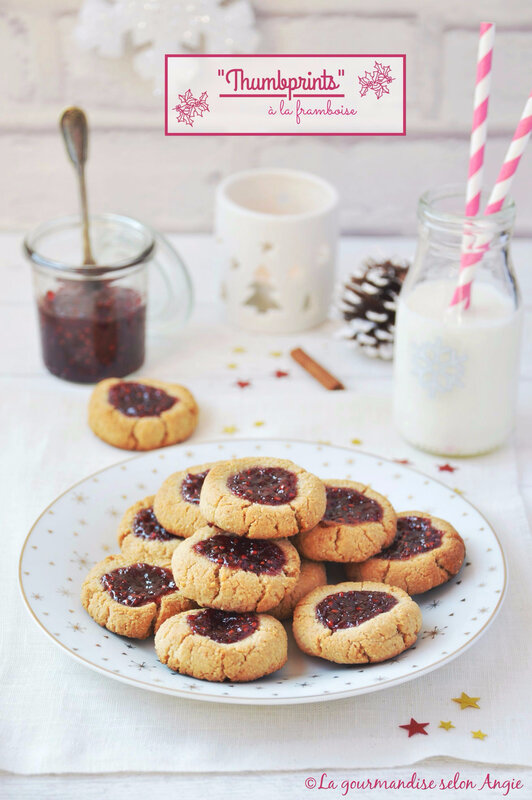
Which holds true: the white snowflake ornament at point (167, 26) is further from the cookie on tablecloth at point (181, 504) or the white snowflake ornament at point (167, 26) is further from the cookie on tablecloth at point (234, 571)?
the cookie on tablecloth at point (234, 571)

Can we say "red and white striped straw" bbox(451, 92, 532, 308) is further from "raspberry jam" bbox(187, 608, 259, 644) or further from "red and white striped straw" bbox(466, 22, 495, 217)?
"raspberry jam" bbox(187, 608, 259, 644)

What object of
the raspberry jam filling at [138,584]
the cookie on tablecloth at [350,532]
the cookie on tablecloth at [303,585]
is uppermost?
the cookie on tablecloth at [350,532]

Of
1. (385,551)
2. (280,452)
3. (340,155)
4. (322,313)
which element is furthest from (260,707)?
(340,155)

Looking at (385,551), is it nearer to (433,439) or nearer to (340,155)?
(433,439)
